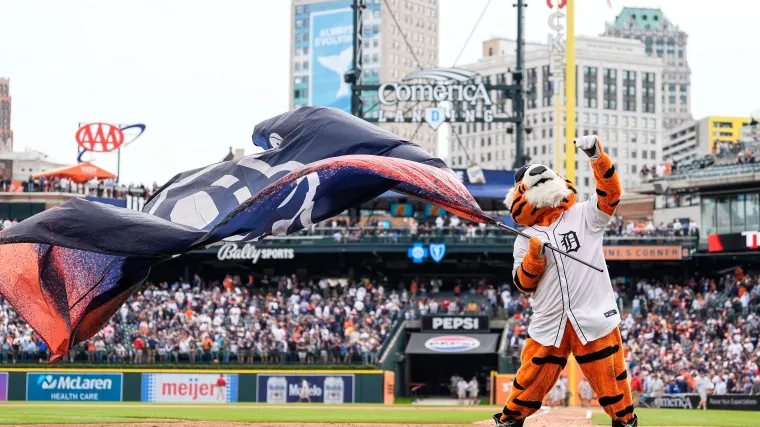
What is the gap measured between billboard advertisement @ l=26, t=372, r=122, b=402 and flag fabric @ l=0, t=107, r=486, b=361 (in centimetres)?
2437

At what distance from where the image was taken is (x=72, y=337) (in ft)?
46.2

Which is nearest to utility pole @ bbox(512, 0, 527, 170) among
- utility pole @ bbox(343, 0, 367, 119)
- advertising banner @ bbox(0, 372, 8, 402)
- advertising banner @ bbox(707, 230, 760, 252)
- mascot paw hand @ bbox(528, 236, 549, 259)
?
utility pole @ bbox(343, 0, 367, 119)

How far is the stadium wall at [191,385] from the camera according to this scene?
3788 cm

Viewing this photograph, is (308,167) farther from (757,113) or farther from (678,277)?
(757,113)

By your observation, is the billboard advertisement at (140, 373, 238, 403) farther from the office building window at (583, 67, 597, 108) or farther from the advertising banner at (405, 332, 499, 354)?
the office building window at (583, 67, 597, 108)

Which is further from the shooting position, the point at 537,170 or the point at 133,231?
the point at 133,231

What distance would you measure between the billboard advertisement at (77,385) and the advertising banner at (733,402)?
1886 centimetres

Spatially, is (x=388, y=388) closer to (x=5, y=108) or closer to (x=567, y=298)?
(x=567, y=298)

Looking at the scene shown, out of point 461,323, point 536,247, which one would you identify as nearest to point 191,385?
point 461,323

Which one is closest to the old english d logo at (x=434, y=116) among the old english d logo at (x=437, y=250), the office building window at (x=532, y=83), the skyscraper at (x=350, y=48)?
the old english d logo at (x=437, y=250)

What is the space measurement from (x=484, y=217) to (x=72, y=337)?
5341 mm

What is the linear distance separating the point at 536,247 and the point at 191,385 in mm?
27870

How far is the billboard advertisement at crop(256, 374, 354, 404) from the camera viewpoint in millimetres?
37906

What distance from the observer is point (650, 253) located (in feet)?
149
